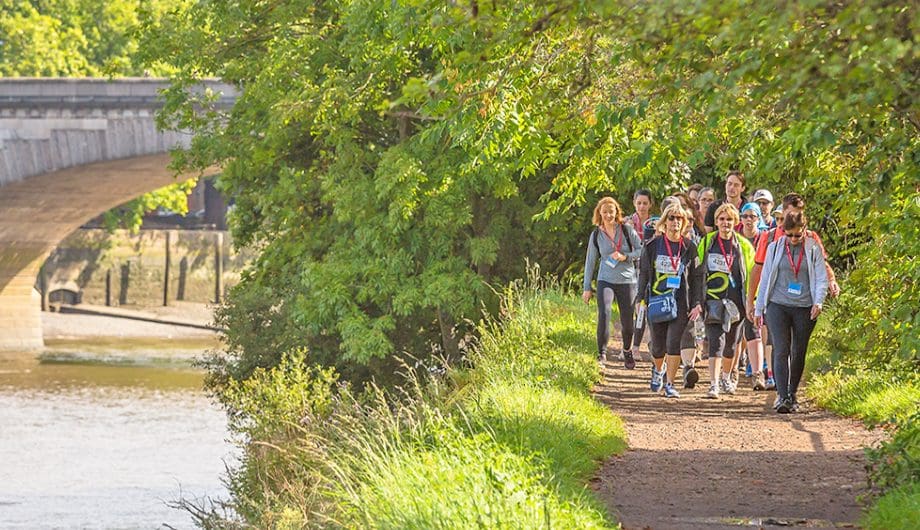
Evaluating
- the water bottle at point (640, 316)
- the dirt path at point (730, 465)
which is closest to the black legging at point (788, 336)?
the dirt path at point (730, 465)

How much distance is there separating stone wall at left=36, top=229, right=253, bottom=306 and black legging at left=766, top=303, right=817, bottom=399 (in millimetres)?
48525

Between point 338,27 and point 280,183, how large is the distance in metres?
2.23

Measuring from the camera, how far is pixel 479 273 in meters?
24.0

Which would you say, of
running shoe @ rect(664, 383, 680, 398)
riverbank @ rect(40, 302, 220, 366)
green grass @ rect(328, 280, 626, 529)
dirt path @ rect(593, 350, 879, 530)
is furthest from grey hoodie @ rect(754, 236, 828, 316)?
riverbank @ rect(40, 302, 220, 366)

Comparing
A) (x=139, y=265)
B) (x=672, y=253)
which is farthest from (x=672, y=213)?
(x=139, y=265)

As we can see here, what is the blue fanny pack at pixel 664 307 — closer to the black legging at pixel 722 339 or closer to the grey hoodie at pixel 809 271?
the black legging at pixel 722 339

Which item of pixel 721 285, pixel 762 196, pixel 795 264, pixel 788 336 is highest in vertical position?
pixel 762 196

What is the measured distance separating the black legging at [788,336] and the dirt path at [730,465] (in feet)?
1.11

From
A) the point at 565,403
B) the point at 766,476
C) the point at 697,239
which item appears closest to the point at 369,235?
the point at 697,239

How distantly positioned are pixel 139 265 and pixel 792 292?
5397 cm

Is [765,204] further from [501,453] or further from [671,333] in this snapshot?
[501,453]

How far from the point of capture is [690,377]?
1422 cm

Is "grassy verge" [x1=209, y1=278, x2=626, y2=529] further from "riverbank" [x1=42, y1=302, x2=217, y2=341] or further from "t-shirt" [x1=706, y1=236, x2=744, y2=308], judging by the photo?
"riverbank" [x1=42, y1=302, x2=217, y2=341]

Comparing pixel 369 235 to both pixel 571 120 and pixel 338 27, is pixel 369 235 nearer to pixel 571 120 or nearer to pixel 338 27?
pixel 338 27
